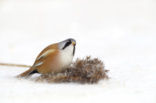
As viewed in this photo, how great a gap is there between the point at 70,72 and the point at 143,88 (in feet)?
1.29

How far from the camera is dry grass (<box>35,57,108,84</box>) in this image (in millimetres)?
2221

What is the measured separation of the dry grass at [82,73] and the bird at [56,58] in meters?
0.03

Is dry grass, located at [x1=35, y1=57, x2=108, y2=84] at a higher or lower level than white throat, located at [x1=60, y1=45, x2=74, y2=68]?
lower

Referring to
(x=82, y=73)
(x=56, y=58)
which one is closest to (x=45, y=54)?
(x=56, y=58)

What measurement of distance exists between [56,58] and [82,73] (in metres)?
0.16

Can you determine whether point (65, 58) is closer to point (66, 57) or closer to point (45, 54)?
point (66, 57)

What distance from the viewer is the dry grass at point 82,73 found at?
2.22 meters

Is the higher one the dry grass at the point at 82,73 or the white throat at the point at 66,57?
the white throat at the point at 66,57

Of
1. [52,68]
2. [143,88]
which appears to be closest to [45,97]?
[52,68]

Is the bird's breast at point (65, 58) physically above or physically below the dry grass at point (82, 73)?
above

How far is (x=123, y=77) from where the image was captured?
2406 mm

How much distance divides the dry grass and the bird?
3 centimetres

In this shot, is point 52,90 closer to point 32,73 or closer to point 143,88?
point 32,73

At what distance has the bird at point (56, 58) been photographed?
2.26 meters
